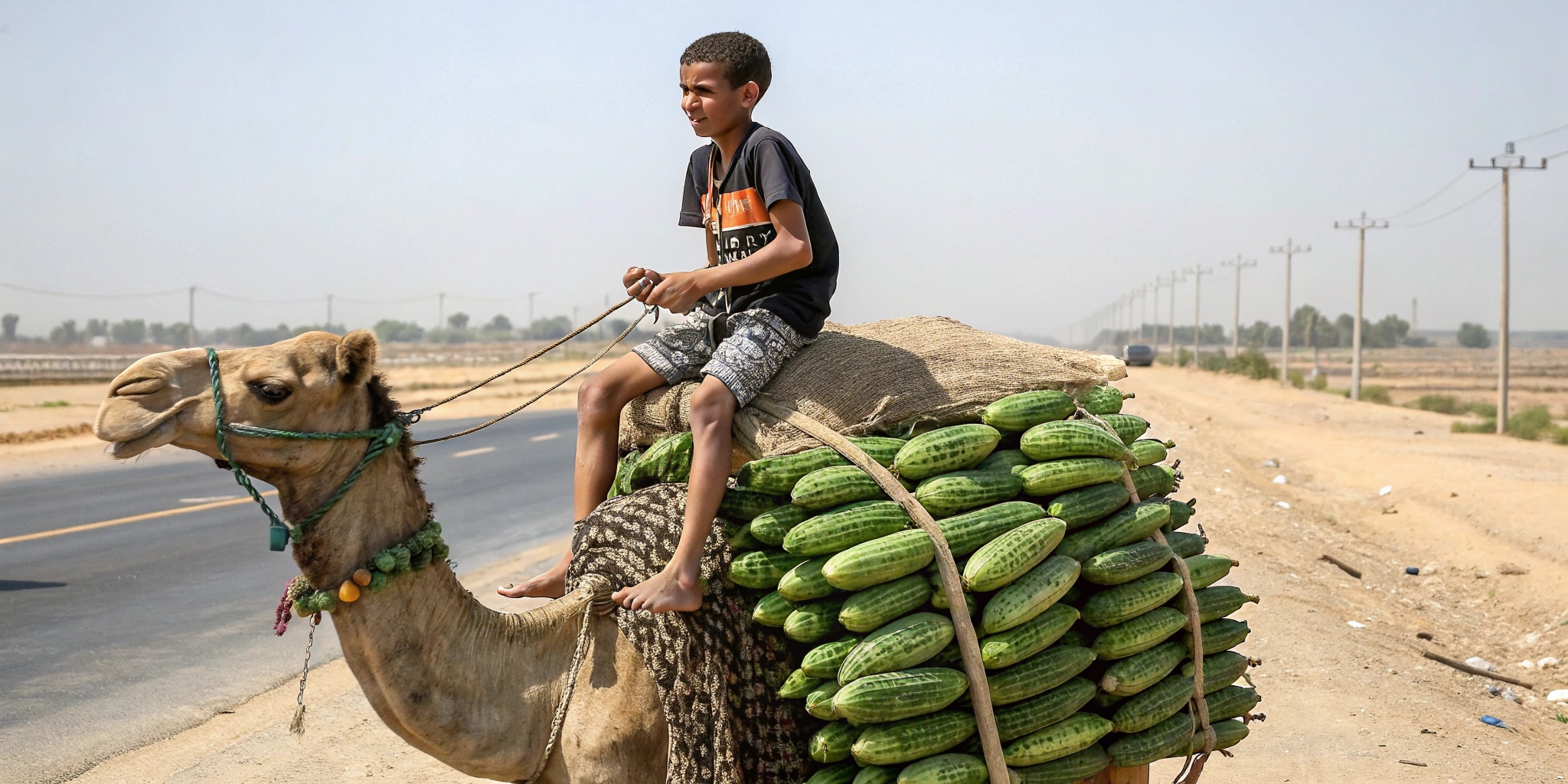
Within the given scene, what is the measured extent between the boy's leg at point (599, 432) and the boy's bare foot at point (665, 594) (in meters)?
0.60

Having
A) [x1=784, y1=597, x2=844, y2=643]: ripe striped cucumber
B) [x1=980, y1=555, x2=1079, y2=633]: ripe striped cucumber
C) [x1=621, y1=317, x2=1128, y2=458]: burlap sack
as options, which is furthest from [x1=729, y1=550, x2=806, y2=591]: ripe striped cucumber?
[x1=980, y1=555, x2=1079, y2=633]: ripe striped cucumber

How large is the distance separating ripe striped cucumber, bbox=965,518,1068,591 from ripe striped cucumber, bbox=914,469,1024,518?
0.14m

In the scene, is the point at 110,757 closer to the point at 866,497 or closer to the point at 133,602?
the point at 133,602

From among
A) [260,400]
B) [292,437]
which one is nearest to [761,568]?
[292,437]

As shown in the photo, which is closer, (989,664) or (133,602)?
(989,664)

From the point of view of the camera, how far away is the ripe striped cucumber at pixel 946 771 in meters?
3.38

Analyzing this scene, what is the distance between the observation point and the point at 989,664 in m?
3.53

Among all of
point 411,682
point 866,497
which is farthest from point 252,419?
point 866,497

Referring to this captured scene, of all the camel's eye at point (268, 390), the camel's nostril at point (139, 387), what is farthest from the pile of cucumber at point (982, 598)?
the camel's nostril at point (139, 387)

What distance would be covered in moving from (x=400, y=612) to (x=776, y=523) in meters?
1.09

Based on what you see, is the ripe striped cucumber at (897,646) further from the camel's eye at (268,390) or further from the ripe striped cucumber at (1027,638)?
the camel's eye at (268,390)

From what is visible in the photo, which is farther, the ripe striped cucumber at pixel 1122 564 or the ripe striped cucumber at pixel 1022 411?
the ripe striped cucumber at pixel 1022 411

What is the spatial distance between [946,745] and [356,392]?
1944 mm

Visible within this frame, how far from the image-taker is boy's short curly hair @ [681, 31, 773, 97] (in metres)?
3.86
